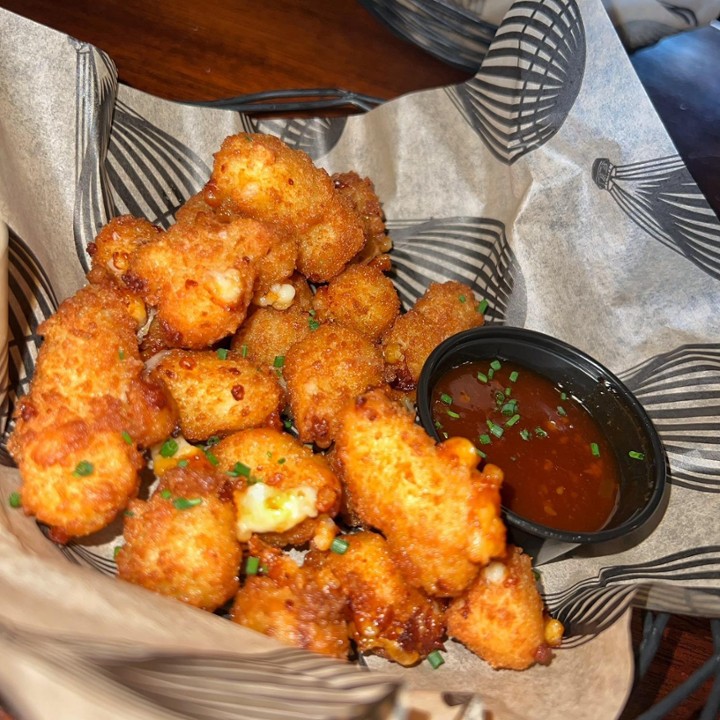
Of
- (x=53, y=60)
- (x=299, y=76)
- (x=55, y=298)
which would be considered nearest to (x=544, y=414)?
(x=55, y=298)

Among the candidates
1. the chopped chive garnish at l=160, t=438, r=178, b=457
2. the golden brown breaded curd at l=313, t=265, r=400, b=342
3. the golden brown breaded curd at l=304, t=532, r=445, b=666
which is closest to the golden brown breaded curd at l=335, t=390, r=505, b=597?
the golden brown breaded curd at l=304, t=532, r=445, b=666

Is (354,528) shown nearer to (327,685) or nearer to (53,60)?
(327,685)

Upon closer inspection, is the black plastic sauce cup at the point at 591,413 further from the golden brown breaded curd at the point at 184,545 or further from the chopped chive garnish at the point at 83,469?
the chopped chive garnish at the point at 83,469

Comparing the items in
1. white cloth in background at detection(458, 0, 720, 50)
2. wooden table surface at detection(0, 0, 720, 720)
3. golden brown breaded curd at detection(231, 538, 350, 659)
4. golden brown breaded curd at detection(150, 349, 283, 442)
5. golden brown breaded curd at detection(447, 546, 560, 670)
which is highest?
white cloth in background at detection(458, 0, 720, 50)

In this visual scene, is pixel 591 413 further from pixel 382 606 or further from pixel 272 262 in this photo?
pixel 272 262

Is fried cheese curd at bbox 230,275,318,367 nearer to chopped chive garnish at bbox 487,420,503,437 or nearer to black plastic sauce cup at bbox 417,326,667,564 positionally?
black plastic sauce cup at bbox 417,326,667,564

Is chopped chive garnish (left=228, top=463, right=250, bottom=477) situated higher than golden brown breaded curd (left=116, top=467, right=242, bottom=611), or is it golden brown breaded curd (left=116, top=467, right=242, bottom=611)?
chopped chive garnish (left=228, top=463, right=250, bottom=477)
